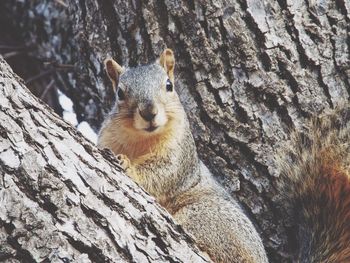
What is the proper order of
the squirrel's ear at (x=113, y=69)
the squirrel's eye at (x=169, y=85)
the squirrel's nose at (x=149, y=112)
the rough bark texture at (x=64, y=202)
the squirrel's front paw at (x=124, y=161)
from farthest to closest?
the squirrel's ear at (x=113, y=69) → the squirrel's eye at (x=169, y=85) → the squirrel's front paw at (x=124, y=161) → the squirrel's nose at (x=149, y=112) → the rough bark texture at (x=64, y=202)

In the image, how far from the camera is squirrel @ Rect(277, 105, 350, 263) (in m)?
2.89

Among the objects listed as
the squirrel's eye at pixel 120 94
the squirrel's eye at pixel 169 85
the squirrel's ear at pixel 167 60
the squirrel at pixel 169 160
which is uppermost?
the squirrel's ear at pixel 167 60

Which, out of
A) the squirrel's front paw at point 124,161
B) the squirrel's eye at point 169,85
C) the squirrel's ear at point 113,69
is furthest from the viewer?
the squirrel's ear at point 113,69

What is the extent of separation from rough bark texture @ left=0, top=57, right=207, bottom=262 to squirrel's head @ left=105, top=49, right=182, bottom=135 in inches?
18.8

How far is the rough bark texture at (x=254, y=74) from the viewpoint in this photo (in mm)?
3004

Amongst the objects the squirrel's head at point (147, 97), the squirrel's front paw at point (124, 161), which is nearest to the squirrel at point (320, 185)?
the squirrel's head at point (147, 97)

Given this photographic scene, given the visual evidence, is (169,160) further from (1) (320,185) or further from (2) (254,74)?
(1) (320,185)

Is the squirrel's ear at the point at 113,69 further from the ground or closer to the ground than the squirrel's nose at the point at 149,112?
further from the ground

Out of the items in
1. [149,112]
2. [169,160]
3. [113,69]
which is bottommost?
[169,160]

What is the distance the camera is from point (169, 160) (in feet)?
10.3

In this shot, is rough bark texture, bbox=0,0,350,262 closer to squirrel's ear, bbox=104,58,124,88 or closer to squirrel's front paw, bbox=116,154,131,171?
squirrel's ear, bbox=104,58,124,88

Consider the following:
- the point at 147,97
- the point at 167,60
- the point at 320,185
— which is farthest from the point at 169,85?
the point at 320,185

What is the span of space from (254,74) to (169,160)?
566 mm

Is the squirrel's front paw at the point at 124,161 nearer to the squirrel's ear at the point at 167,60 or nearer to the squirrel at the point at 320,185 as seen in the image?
the squirrel's ear at the point at 167,60
